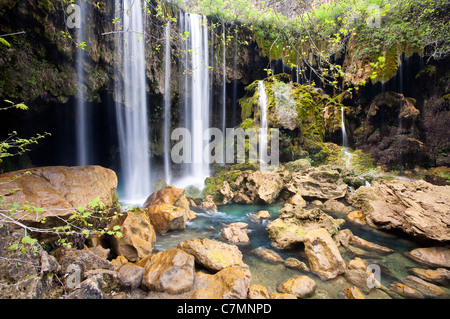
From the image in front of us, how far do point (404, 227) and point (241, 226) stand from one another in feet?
13.9

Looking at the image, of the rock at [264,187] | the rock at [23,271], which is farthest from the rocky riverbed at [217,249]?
the rock at [264,187]

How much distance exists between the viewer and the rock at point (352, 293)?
3211 mm

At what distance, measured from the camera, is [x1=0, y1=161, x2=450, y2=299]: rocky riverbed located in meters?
2.75

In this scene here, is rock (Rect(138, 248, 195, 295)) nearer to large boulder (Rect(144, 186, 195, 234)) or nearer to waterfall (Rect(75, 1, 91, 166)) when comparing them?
large boulder (Rect(144, 186, 195, 234))

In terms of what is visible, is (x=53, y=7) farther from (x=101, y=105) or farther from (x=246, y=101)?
(x=246, y=101)

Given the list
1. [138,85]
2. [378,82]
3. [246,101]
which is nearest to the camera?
[138,85]

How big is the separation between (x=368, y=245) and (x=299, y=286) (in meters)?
2.77

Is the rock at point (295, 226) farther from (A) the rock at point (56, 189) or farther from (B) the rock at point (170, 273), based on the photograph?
(A) the rock at point (56, 189)

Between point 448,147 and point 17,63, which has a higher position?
point 17,63

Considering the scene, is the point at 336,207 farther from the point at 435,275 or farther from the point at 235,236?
the point at 235,236

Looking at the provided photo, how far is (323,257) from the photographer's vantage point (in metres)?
3.96

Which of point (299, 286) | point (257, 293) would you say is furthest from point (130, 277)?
point (299, 286)

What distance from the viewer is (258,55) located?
13891 mm
